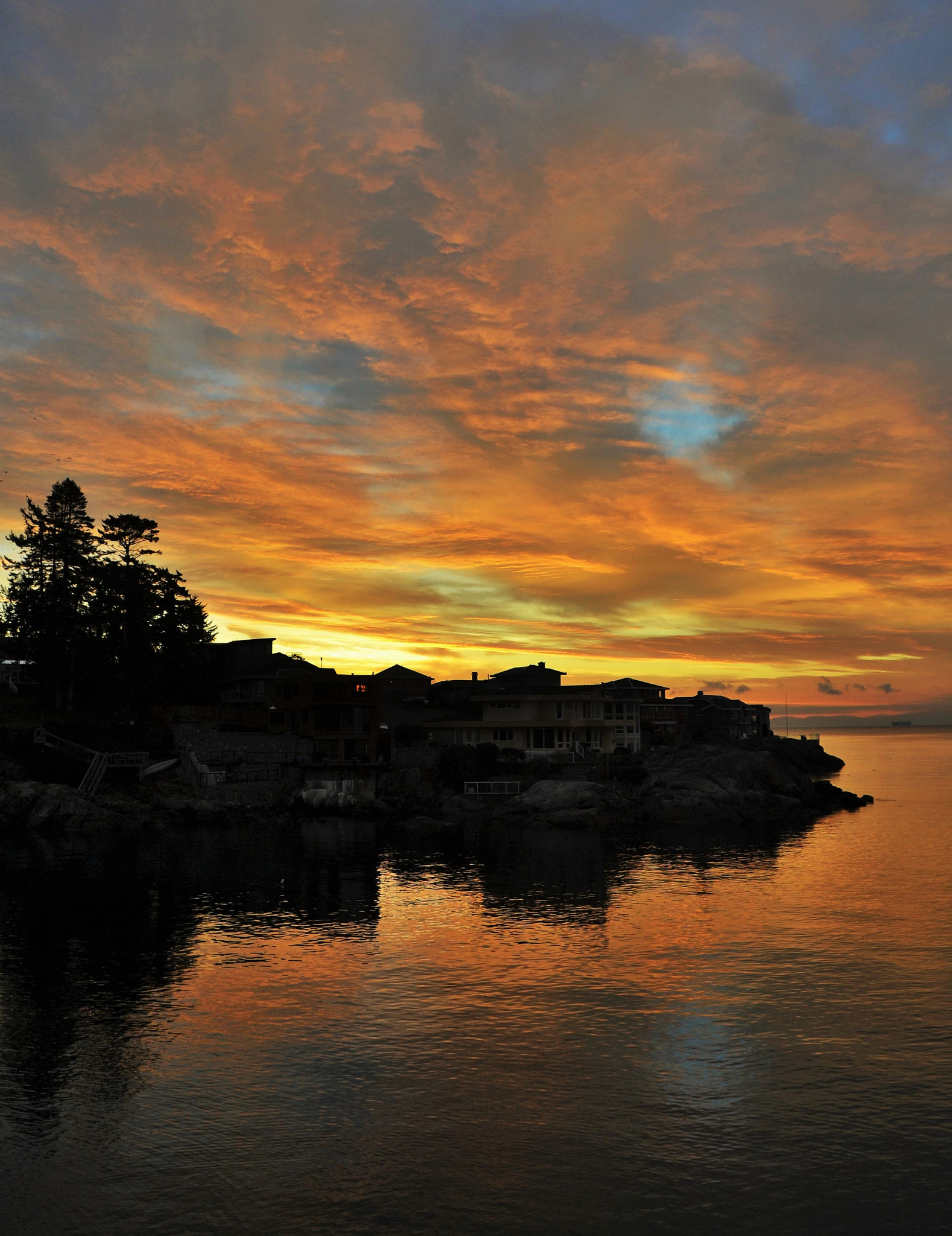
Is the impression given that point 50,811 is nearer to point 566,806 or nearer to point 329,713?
point 329,713

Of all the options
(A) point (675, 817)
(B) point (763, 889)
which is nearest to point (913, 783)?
(A) point (675, 817)

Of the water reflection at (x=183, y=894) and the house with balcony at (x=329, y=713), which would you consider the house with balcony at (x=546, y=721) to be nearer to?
the house with balcony at (x=329, y=713)

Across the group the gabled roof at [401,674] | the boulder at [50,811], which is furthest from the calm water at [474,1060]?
the gabled roof at [401,674]

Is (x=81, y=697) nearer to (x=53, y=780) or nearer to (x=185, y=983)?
(x=53, y=780)

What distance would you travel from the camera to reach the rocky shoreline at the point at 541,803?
78250mm

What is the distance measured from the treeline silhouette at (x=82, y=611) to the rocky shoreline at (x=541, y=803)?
16.0m

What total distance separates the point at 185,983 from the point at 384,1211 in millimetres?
18714

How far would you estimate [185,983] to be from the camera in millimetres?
35562

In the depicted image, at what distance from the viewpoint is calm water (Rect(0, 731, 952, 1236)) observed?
65.9 ft

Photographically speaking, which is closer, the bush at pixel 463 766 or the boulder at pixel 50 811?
the boulder at pixel 50 811

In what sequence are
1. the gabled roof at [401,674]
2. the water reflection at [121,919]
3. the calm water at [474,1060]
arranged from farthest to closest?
the gabled roof at [401,674] → the water reflection at [121,919] → the calm water at [474,1060]

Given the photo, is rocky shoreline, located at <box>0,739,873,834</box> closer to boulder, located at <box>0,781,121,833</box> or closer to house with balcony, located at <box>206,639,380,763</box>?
boulder, located at <box>0,781,121,833</box>

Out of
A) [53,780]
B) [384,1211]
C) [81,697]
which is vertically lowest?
[384,1211]

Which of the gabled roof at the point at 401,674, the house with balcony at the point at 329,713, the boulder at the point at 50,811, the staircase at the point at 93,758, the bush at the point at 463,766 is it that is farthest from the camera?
the gabled roof at the point at 401,674
